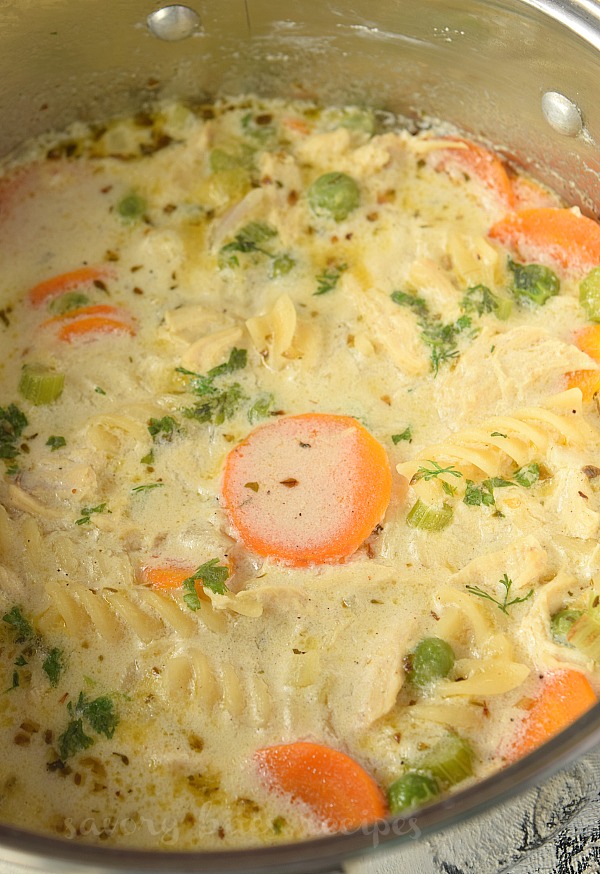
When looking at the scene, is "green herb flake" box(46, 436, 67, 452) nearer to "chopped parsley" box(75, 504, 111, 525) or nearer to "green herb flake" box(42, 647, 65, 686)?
"chopped parsley" box(75, 504, 111, 525)

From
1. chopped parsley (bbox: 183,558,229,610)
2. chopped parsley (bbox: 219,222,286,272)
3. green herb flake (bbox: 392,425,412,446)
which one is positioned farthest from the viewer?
chopped parsley (bbox: 219,222,286,272)

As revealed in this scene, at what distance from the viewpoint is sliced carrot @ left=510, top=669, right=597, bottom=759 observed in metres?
2.78

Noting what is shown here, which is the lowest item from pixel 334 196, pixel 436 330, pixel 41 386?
pixel 41 386

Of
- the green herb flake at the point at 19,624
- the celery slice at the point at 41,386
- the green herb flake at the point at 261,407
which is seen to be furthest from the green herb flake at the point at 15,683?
the green herb flake at the point at 261,407

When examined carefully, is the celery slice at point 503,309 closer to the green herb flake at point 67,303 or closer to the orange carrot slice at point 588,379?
the orange carrot slice at point 588,379

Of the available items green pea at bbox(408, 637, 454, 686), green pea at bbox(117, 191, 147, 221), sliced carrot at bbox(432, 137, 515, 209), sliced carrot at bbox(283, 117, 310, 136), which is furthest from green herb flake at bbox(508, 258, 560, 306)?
green pea at bbox(117, 191, 147, 221)

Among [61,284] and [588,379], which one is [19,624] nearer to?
[61,284]

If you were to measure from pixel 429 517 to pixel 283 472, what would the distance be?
51 cm

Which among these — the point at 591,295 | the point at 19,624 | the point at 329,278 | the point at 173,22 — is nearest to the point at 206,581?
the point at 19,624

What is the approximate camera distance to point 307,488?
328cm

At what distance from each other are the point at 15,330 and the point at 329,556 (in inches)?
60.5

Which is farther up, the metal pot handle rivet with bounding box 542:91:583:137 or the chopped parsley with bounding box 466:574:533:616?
the metal pot handle rivet with bounding box 542:91:583:137

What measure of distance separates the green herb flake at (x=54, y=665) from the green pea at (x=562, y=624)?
149 cm

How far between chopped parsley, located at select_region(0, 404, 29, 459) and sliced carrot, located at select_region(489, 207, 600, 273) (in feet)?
6.41
